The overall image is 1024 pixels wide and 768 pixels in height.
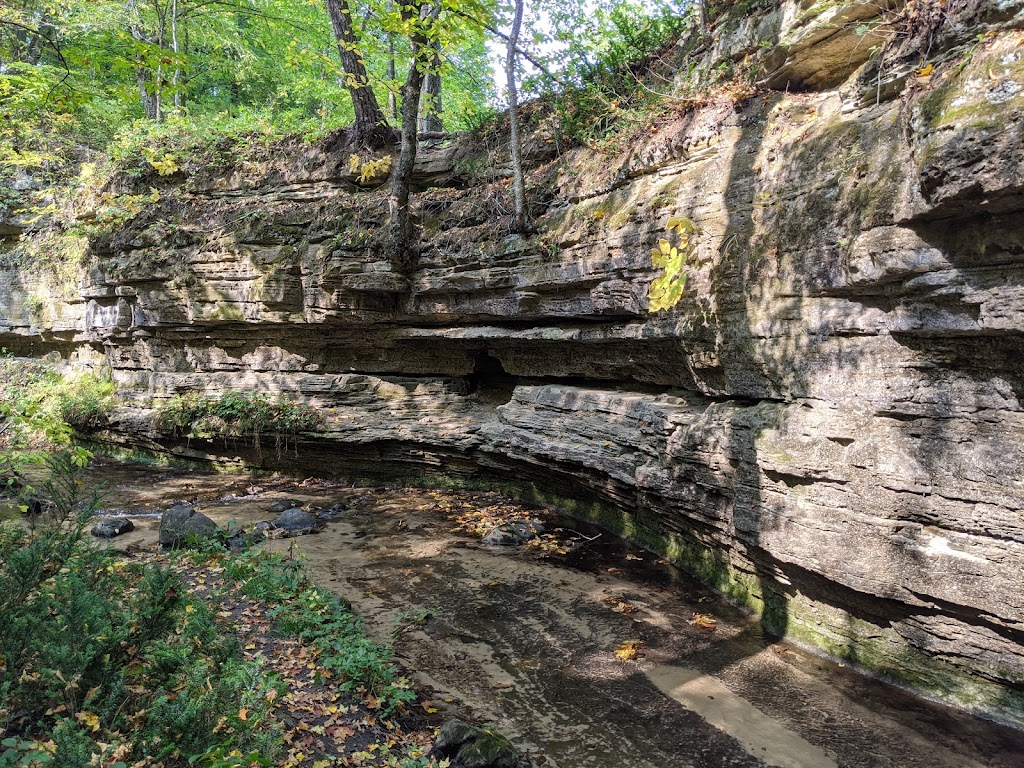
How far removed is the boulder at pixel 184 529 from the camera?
26.1 feet

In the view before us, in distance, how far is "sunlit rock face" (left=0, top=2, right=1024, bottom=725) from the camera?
4773 mm

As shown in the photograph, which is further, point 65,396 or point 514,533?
point 65,396

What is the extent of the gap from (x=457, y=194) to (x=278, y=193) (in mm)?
4851

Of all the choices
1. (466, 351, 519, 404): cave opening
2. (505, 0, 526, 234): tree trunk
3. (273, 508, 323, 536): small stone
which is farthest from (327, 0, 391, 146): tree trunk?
(273, 508, 323, 536): small stone

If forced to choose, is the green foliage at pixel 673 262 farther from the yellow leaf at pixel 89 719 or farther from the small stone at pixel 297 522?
the yellow leaf at pixel 89 719

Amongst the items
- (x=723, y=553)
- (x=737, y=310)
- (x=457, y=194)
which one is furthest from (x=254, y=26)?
(x=723, y=553)

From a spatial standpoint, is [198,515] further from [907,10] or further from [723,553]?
[907,10]

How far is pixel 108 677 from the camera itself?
3.52m

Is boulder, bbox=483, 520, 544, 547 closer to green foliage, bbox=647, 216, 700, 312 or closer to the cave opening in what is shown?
the cave opening

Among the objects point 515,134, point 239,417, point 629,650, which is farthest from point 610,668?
point 239,417

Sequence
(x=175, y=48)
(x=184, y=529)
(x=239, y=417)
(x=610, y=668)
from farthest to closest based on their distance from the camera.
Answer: (x=175, y=48)
(x=239, y=417)
(x=184, y=529)
(x=610, y=668)

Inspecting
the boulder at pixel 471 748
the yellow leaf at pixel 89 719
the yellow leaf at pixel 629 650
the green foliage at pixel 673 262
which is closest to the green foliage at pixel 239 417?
the green foliage at pixel 673 262

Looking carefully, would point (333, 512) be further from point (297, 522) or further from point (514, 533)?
point (514, 533)

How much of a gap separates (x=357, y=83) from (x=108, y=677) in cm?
1194
